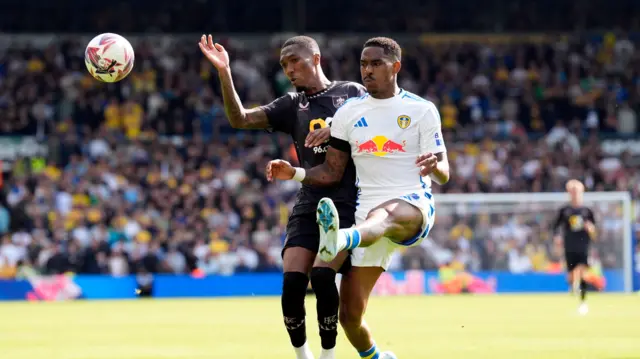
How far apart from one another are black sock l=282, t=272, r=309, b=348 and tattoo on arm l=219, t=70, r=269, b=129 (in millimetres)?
1278

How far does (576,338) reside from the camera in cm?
1243

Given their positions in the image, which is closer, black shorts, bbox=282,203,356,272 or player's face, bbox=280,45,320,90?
black shorts, bbox=282,203,356,272

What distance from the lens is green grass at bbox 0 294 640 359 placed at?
11.2 meters

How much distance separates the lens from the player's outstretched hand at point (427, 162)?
7801mm

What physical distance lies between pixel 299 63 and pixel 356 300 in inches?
77.1

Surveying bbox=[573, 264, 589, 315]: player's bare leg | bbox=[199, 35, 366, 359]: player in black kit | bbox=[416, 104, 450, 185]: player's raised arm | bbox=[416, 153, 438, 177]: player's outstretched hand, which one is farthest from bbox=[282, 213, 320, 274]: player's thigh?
bbox=[573, 264, 589, 315]: player's bare leg

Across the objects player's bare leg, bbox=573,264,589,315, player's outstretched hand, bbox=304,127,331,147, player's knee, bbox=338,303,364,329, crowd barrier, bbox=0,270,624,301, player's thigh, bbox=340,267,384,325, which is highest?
player's outstretched hand, bbox=304,127,331,147

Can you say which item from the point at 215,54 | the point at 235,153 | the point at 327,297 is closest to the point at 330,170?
the point at 327,297

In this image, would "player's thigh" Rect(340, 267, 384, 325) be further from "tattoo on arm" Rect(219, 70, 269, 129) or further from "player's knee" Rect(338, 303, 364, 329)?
"tattoo on arm" Rect(219, 70, 269, 129)

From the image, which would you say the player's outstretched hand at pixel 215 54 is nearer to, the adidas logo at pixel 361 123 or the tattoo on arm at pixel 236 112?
the tattoo on arm at pixel 236 112

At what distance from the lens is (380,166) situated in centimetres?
834

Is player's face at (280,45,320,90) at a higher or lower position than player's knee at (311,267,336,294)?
higher

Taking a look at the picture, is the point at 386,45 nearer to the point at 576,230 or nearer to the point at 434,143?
the point at 434,143

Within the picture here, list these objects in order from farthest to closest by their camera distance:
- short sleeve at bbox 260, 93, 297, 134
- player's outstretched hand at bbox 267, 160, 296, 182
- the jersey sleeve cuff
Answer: short sleeve at bbox 260, 93, 297, 134, the jersey sleeve cuff, player's outstretched hand at bbox 267, 160, 296, 182
